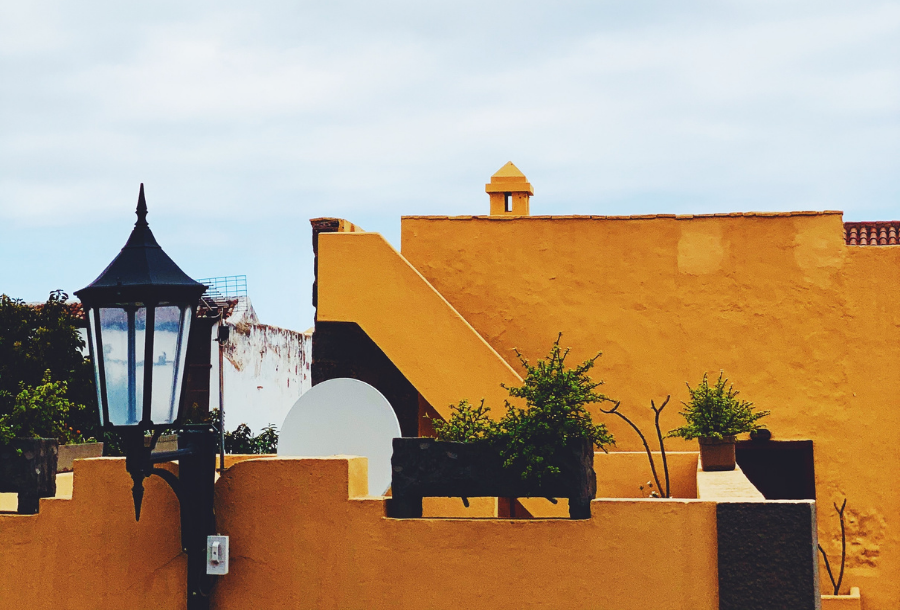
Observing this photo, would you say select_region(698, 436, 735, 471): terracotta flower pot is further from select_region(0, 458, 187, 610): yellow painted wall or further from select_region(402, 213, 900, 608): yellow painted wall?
select_region(0, 458, 187, 610): yellow painted wall

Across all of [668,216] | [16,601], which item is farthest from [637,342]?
[16,601]

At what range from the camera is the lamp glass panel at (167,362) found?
5836mm

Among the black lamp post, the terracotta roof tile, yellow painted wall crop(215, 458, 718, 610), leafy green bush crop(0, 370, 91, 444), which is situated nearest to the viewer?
the black lamp post

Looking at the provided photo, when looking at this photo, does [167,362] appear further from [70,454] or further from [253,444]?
[253,444]

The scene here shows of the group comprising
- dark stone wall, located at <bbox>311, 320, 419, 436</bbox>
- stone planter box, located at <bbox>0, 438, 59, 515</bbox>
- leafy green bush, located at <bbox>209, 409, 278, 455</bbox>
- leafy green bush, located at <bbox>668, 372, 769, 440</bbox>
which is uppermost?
dark stone wall, located at <bbox>311, 320, 419, 436</bbox>

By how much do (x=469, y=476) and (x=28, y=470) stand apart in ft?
10.1

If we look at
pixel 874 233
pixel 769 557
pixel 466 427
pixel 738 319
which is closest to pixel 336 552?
pixel 466 427

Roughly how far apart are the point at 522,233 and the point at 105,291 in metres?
7.17

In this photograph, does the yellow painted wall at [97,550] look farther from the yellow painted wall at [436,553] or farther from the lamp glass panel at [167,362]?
the lamp glass panel at [167,362]

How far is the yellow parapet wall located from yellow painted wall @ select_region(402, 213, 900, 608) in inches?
55.7

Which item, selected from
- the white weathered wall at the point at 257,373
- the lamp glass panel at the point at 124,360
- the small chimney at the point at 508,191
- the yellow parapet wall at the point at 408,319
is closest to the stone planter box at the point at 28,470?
the lamp glass panel at the point at 124,360

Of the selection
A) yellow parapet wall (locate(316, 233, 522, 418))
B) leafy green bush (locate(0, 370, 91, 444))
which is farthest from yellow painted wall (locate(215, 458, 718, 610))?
yellow parapet wall (locate(316, 233, 522, 418))

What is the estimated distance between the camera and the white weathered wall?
2488cm

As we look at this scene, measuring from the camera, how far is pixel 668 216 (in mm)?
12375
